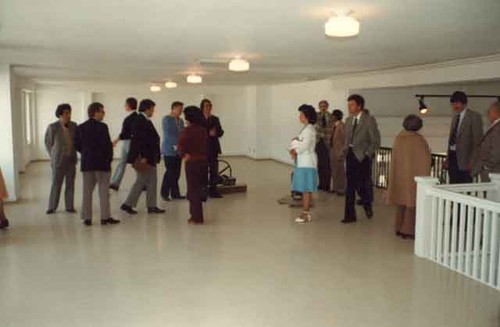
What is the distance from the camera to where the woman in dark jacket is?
616 cm

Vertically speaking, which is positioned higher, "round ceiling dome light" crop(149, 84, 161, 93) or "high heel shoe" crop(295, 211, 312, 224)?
"round ceiling dome light" crop(149, 84, 161, 93)

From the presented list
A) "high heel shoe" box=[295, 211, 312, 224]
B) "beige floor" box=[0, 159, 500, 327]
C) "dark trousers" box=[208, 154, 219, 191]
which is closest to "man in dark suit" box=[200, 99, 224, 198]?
"dark trousers" box=[208, 154, 219, 191]

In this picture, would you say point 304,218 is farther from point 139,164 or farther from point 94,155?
point 94,155

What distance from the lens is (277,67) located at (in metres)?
8.25

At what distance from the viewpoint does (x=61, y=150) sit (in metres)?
6.70

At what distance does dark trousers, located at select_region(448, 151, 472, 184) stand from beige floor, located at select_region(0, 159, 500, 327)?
100 cm

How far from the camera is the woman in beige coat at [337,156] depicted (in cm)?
825

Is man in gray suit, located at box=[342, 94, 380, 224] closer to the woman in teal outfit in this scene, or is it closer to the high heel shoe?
the woman in teal outfit

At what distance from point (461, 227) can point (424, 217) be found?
47 cm

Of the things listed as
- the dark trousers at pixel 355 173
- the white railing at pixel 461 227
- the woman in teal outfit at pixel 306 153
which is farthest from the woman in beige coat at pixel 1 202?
the white railing at pixel 461 227

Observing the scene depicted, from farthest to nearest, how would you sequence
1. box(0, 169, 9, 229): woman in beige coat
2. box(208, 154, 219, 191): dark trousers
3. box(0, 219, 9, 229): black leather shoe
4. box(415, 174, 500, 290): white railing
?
box(208, 154, 219, 191): dark trousers → box(0, 219, 9, 229): black leather shoe → box(0, 169, 9, 229): woman in beige coat → box(415, 174, 500, 290): white railing

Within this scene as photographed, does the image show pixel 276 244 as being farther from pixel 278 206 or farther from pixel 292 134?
pixel 292 134

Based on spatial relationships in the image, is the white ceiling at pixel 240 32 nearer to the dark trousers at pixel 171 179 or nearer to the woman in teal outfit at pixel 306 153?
the woman in teal outfit at pixel 306 153

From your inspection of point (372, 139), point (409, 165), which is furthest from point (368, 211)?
point (409, 165)
